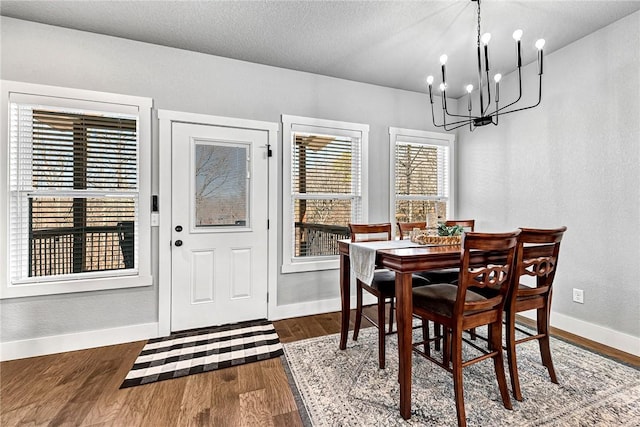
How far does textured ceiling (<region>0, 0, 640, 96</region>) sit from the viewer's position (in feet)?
7.42

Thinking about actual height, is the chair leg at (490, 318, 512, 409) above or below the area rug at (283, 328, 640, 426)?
above

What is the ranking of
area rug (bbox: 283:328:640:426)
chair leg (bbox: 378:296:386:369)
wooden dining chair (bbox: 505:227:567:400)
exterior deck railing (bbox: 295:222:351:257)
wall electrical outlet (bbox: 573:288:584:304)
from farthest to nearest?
exterior deck railing (bbox: 295:222:351:257) → wall electrical outlet (bbox: 573:288:584:304) → chair leg (bbox: 378:296:386:369) → wooden dining chair (bbox: 505:227:567:400) → area rug (bbox: 283:328:640:426)

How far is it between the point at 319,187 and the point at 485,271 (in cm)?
210

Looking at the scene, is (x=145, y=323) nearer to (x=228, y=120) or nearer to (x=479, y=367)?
Result: (x=228, y=120)

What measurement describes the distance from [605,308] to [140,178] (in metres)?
4.31

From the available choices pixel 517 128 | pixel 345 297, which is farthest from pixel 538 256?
pixel 517 128

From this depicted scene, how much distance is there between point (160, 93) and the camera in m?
2.79

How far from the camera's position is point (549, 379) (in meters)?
2.01

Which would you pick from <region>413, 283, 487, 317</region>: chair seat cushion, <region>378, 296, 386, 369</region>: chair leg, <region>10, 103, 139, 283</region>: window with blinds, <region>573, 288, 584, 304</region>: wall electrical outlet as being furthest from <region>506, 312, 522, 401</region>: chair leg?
<region>10, 103, 139, 283</region>: window with blinds

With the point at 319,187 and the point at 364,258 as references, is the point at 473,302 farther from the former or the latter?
the point at 319,187

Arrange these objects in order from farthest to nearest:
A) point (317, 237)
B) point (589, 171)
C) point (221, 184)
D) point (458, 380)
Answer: point (317, 237) → point (221, 184) → point (589, 171) → point (458, 380)

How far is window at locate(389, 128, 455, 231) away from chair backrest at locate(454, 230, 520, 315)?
6.68 ft

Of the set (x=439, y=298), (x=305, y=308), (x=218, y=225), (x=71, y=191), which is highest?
(x=71, y=191)

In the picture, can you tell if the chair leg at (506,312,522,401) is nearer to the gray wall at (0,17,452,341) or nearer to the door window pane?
the gray wall at (0,17,452,341)
